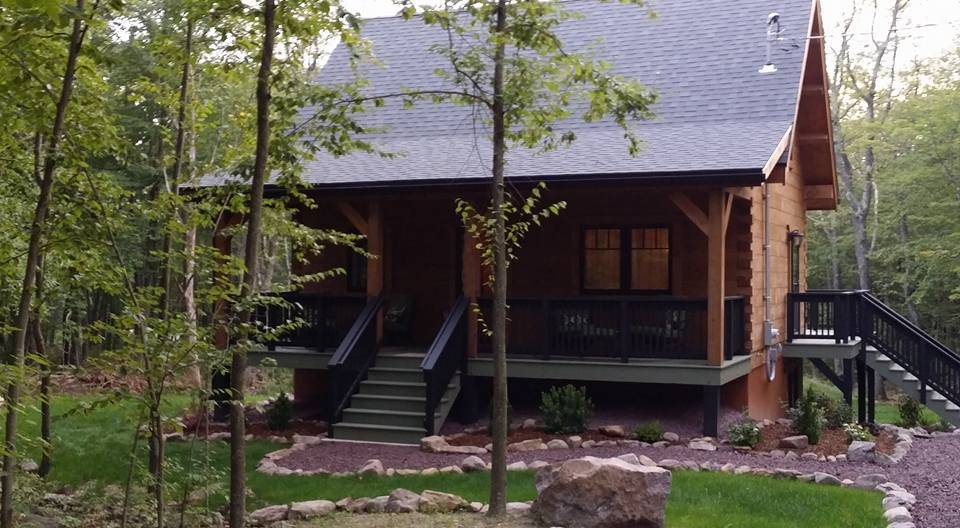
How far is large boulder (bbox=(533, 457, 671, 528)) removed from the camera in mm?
7680

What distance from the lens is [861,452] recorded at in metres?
11.5

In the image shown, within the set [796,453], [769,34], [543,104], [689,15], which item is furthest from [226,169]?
[689,15]

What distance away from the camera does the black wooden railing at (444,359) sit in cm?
1243

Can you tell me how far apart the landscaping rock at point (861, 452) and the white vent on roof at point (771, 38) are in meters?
5.99

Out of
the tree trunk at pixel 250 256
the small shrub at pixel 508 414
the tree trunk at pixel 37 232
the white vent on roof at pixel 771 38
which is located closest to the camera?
the tree trunk at pixel 37 232

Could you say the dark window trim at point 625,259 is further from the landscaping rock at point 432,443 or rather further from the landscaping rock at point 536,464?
the landscaping rock at point 536,464

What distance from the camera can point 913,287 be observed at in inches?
1272

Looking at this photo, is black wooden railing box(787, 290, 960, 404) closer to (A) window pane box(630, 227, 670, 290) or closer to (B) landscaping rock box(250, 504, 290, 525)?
(A) window pane box(630, 227, 670, 290)

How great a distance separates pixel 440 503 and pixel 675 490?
7.70ft

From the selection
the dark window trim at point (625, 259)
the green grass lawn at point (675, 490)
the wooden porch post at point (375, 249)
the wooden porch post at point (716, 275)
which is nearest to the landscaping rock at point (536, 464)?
the green grass lawn at point (675, 490)

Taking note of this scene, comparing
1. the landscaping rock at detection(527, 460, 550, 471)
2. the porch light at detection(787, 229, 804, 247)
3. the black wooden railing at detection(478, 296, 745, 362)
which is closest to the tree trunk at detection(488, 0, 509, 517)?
the landscaping rock at detection(527, 460, 550, 471)

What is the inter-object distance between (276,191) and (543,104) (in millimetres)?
5215

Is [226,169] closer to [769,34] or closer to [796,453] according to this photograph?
[796,453]

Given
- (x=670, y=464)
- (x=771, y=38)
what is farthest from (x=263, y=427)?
(x=771, y=38)
